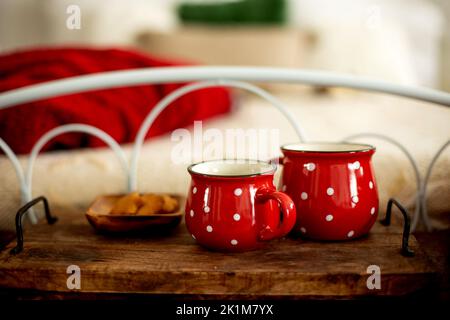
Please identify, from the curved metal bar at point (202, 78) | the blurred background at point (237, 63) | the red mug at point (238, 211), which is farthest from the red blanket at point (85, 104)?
the red mug at point (238, 211)

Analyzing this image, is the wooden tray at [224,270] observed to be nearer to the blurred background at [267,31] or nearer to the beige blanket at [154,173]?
the beige blanket at [154,173]

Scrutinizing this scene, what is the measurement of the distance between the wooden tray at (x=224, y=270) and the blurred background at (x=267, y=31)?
1548 millimetres

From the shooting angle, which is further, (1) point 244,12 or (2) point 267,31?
(1) point 244,12

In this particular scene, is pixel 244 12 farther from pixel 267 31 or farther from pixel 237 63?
pixel 237 63

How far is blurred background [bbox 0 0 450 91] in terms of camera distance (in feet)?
6.98

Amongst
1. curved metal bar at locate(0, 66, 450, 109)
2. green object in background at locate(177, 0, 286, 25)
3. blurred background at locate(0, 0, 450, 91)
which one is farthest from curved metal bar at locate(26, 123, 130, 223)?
green object in background at locate(177, 0, 286, 25)

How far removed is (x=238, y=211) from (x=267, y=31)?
5.89 feet

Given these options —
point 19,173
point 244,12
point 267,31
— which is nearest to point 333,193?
point 19,173

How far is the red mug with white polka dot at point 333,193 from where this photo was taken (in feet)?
2.05

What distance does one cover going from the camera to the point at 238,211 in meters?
0.58

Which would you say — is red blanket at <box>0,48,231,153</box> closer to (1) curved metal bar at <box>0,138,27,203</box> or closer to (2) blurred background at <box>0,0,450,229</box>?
(2) blurred background at <box>0,0,450,229</box>

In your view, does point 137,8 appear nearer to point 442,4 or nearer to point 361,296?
point 442,4

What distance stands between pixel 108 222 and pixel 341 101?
157 cm

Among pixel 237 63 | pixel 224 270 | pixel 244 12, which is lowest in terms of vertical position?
pixel 224 270
